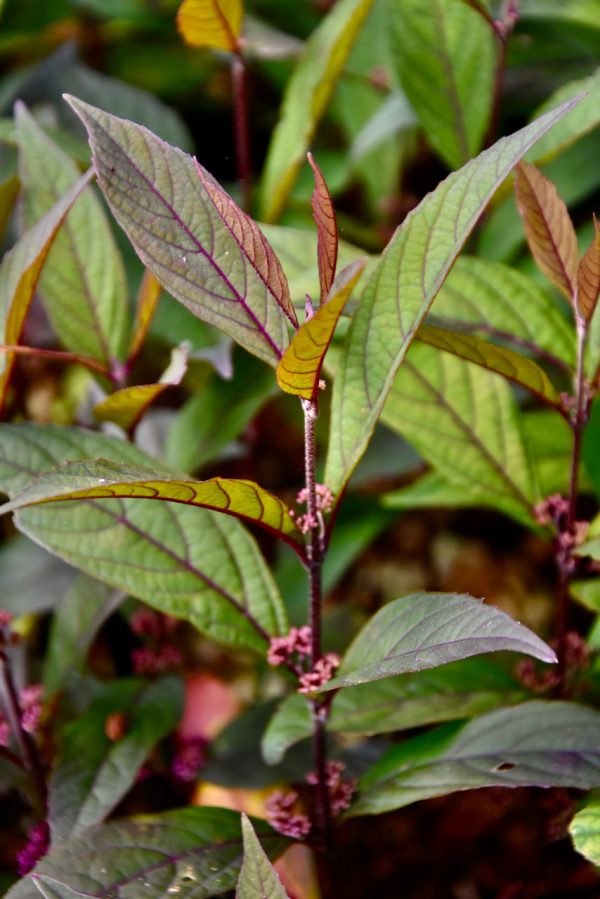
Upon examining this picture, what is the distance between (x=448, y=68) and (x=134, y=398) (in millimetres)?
779

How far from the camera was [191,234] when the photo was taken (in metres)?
0.82

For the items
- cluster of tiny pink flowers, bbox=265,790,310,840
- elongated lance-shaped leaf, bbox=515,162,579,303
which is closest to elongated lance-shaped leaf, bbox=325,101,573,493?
elongated lance-shaped leaf, bbox=515,162,579,303

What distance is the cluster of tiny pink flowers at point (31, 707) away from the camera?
1.11 meters

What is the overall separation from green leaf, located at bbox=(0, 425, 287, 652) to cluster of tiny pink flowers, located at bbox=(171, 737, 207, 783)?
1.05ft

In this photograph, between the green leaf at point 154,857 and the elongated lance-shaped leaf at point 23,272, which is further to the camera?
the elongated lance-shaped leaf at point 23,272

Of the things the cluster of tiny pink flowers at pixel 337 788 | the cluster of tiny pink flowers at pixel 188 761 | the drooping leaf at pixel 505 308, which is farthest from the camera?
the cluster of tiny pink flowers at pixel 188 761

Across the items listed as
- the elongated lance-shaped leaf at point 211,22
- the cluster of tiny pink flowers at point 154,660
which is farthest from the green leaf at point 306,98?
the cluster of tiny pink flowers at point 154,660

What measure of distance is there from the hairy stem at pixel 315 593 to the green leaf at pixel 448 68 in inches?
27.6

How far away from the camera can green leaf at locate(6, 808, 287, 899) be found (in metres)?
0.84

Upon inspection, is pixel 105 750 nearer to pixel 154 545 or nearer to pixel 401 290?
pixel 154 545

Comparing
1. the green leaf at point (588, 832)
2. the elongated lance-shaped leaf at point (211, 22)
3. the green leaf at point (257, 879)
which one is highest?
the elongated lance-shaped leaf at point (211, 22)

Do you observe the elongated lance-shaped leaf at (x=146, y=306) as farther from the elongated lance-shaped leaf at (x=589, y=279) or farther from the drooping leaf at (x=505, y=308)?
the elongated lance-shaped leaf at (x=589, y=279)

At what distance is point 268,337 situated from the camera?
0.84 meters

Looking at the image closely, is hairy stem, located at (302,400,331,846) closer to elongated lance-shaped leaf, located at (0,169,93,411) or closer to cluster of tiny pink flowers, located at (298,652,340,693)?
cluster of tiny pink flowers, located at (298,652,340,693)
